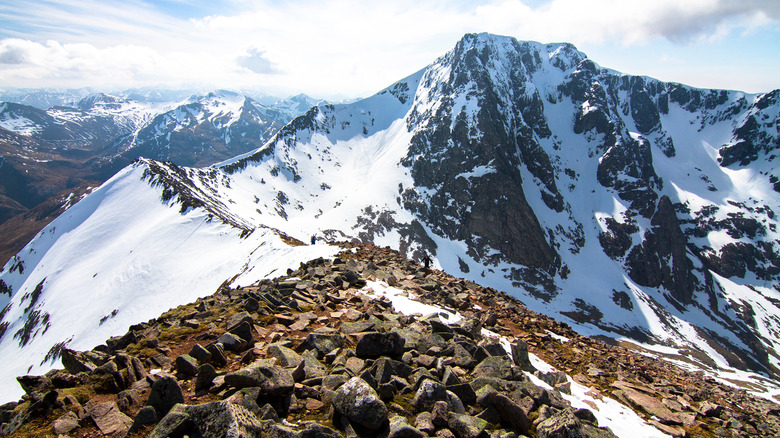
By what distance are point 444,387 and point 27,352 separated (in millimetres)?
82749

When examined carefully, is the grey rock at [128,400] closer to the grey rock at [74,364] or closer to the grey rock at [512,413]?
the grey rock at [74,364]

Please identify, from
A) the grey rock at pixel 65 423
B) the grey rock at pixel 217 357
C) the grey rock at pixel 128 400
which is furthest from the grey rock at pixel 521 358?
the grey rock at pixel 65 423

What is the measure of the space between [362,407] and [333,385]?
1.56 metres

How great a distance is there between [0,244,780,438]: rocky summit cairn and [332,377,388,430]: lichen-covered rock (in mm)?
23

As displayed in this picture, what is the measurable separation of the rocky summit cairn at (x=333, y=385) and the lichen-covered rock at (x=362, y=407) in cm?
2

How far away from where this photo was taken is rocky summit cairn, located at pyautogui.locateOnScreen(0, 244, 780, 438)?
6.44 m

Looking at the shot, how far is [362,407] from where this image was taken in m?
6.43

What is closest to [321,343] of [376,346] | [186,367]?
[376,346]

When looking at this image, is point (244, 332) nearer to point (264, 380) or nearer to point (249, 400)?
point (264, 380)

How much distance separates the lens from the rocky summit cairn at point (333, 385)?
21.1ft

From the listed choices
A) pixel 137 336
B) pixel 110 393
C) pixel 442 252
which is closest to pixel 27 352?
pixel 137 336

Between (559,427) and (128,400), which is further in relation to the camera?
(128,400)

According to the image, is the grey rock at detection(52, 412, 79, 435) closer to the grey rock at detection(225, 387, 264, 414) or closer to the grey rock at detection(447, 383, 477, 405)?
the grey rock at detection(225, 387, 264, 414)

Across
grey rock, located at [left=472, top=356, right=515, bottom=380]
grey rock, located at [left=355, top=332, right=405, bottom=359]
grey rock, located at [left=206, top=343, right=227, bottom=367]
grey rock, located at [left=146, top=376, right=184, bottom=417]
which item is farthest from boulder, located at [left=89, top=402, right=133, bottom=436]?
grey rock, located at [left=472, top=356, right=515, bottom=380]
